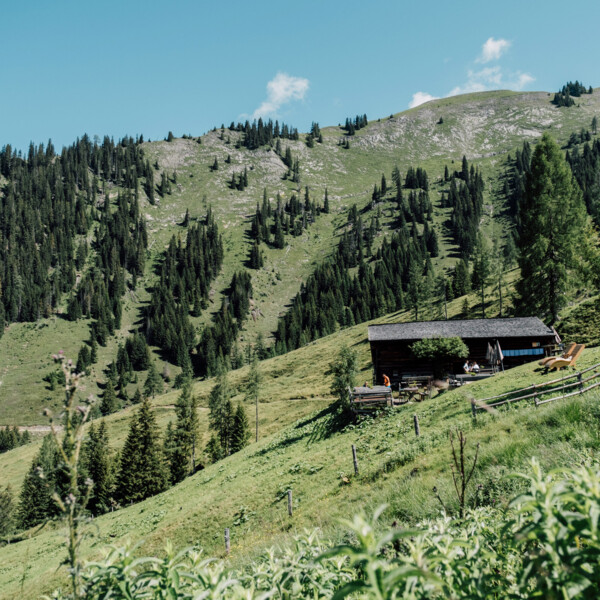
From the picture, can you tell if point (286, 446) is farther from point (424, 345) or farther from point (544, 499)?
Answer: point (544, 499)

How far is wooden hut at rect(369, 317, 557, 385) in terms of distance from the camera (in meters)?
39.6

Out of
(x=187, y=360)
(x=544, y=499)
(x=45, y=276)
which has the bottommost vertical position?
(x=187, y=360)

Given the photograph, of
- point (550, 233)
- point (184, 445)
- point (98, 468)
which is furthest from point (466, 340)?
point (98, 468)

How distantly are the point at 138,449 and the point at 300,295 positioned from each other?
141 meters

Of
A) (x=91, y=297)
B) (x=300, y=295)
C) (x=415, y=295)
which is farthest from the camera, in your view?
(x=300, y=295)

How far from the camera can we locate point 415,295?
10081 cm

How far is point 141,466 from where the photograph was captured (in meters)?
54.9

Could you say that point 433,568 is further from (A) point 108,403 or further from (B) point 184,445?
(A) point 108,403

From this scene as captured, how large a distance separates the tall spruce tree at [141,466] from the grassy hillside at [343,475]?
16.4 m

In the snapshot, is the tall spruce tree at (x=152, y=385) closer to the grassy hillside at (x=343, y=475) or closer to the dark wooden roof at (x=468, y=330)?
the grassy hillside at (x=343, y=475)

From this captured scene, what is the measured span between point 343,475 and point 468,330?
1100 inches

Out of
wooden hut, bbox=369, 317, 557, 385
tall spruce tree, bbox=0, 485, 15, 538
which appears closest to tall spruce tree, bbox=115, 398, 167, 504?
tall spruce tree, bbox=0, 485, 15, 538

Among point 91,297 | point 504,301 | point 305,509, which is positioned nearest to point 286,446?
point 305,509

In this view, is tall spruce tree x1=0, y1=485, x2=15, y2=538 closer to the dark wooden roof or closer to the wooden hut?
the wooden hut
